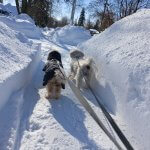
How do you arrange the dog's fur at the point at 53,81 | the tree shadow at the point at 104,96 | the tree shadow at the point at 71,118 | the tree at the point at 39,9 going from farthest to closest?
the tree at the point at 39,9 → the tree shadow at the point at 104,96 → the dog's fur at the point at 53,81 → the tree shadow at the point at 71,118

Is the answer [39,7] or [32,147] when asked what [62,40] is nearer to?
[39,7]

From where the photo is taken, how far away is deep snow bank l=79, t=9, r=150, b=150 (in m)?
4.54

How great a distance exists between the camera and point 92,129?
15.9ft

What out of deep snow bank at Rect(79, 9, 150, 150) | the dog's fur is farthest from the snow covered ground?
the dog's fur

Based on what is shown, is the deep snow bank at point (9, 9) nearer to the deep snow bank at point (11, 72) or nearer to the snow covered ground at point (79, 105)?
the deep snow bank at point (11, 72)

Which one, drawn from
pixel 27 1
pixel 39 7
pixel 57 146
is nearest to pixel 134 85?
pixel 57 146

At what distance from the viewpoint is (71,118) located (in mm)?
5230

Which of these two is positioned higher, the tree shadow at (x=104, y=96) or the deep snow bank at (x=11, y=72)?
the deep snow bank at (x=11, y=72)

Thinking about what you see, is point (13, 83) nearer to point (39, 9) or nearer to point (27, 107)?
point (27, 107)

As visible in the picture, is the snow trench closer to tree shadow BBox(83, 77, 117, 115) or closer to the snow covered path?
the snow covered path

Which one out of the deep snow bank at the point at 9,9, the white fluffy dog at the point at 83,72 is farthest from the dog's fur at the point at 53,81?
the deep snow bank at the point at 9,9

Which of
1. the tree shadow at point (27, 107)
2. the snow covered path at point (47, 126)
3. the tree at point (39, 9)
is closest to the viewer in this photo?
the snow covered path at point (47, 126)

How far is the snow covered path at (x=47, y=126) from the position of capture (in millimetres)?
4094

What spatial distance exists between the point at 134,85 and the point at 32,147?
1.99 metres
